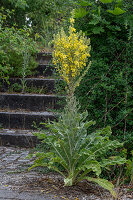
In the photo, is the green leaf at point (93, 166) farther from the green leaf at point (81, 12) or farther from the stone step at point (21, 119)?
the stone step at point (21, 119)

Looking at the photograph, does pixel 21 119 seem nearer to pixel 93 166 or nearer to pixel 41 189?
pixel 41 189

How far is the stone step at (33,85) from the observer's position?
20.9ft

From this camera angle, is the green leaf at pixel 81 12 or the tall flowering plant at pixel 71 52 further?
the green leaf at pixel 81 12

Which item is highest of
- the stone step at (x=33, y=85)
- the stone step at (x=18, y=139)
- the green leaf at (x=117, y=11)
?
the green leaf at (x=117, y=11)

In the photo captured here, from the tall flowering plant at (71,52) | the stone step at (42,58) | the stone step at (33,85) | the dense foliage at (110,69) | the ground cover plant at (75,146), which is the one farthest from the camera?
the stone step at (42,58)

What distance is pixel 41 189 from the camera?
109 inches

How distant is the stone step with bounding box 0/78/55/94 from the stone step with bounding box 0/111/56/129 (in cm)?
94

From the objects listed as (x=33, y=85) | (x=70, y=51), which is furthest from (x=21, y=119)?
(x=70, y=51)

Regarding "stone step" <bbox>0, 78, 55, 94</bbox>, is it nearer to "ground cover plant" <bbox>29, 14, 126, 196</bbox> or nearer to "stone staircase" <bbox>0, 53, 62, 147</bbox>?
"stone staircase" <bbox>0, 53, 62, 147</bbox>

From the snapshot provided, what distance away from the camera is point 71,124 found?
2.98 m

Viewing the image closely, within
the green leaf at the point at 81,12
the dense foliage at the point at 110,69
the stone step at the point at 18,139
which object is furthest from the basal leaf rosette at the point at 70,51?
the stone step at the point at 18,139

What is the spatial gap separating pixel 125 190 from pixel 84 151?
622mm

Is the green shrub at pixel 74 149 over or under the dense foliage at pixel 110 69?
under

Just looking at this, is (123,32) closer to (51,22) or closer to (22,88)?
(22,88)
